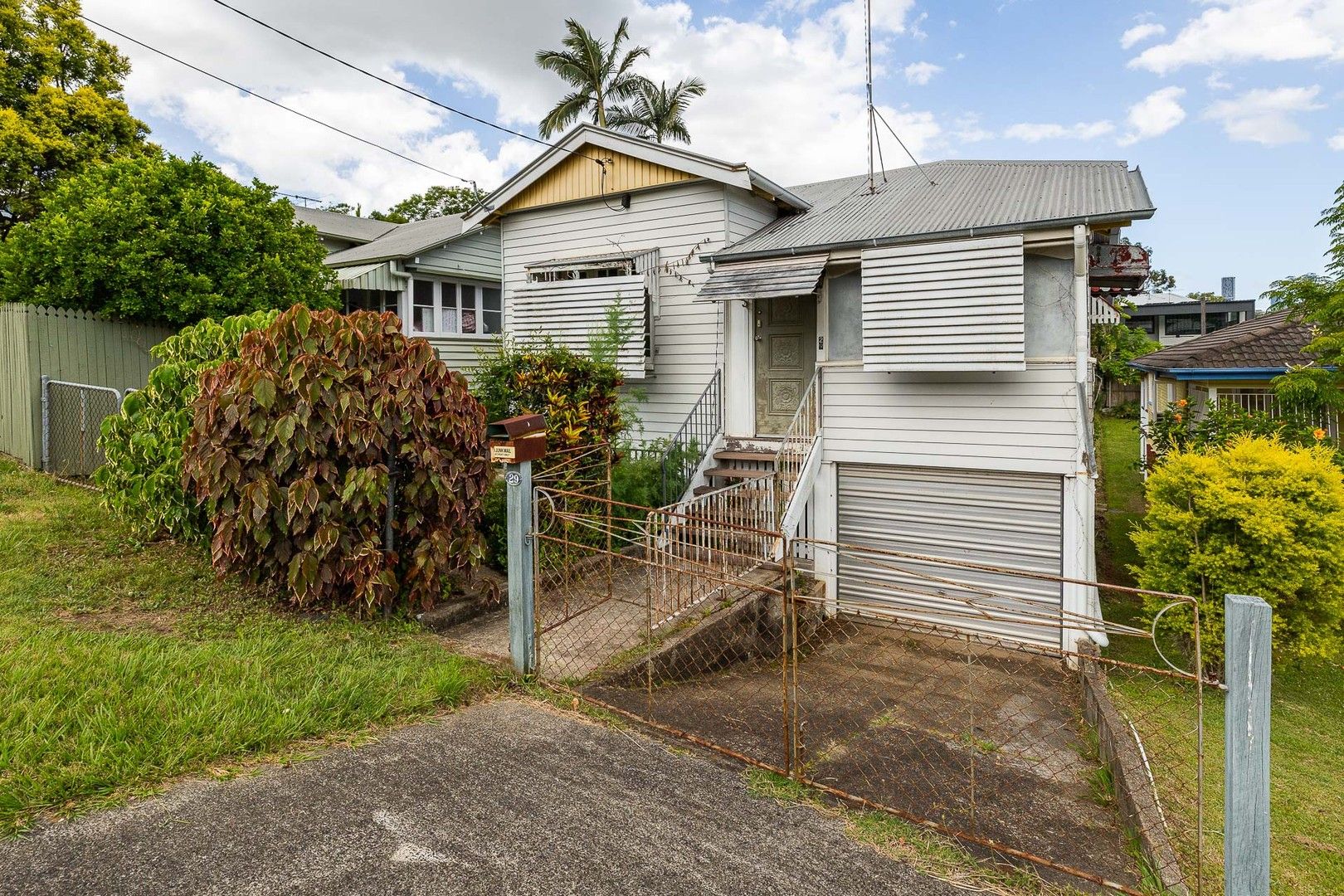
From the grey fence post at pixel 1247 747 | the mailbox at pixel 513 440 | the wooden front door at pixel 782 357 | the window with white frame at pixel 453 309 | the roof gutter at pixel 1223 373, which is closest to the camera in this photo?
the grey fence post at pixel 1247 747

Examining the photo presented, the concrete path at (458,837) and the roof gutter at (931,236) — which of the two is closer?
the concrete path at (458,837)

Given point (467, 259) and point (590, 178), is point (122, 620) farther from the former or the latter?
point (467, 259)

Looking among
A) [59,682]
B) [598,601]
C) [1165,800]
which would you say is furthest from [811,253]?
[59,682]

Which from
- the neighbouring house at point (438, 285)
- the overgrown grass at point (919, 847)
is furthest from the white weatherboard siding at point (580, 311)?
the overgrown grass at point (919, 847)

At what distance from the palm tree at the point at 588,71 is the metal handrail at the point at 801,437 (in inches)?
822

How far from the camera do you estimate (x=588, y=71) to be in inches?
1011

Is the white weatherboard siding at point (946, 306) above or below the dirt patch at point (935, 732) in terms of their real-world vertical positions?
above

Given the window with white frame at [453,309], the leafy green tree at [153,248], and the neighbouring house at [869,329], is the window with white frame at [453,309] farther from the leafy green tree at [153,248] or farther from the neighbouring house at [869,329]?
the neighbouring house at [869,329]

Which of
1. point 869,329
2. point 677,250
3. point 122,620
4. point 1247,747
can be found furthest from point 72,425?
point 1247,747

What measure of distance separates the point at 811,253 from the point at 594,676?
5364 millimetres

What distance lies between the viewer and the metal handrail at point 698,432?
916cm

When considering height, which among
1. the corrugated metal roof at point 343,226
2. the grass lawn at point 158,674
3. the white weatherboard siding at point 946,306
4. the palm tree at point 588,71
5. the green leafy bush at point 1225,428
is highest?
the palm tree at point 588,71

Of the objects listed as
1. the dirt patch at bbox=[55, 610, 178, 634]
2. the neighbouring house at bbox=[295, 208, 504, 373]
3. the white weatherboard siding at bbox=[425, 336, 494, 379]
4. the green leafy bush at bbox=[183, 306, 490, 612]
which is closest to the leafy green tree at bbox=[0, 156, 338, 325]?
the neighbouring house at bbox=[295, 208, 504, 373]

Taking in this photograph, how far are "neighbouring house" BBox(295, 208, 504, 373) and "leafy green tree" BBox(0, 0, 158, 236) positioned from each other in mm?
6422
